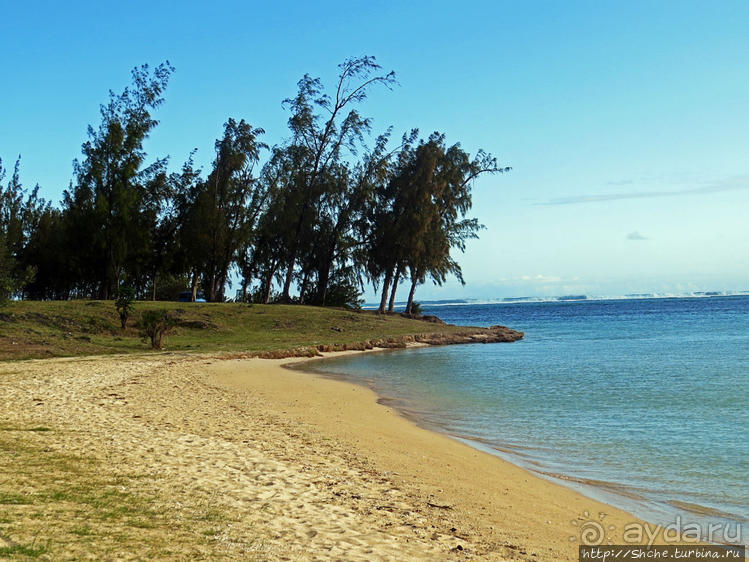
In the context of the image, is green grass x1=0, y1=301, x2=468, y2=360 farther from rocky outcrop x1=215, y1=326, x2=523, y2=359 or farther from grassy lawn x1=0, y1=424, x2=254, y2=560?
grassy lawn x1=0, y1=424, x2=254, y2=560

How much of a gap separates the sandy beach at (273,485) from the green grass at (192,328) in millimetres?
12116

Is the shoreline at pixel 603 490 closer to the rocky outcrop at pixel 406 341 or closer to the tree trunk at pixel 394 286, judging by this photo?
the rocky outcrop at pixel 406 341

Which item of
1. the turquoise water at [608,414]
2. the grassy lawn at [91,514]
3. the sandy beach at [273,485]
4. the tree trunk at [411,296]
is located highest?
the tree trunk at [411,296]

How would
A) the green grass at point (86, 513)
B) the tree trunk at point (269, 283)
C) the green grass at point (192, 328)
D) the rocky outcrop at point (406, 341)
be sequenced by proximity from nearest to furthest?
the green grass at point (86, 513) → the green grass at point (192, 328) → the rocky outcrop at point (406, 341) → the tree trunk at point (269, 283)

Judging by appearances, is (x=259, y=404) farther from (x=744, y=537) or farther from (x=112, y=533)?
(x=744, y=537)

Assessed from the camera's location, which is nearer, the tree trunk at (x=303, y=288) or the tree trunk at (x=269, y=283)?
the tree trunk at (x=269, y=283)

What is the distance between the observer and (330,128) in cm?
5141

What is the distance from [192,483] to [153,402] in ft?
23.4

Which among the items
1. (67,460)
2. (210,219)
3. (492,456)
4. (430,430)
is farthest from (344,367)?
(210,219)

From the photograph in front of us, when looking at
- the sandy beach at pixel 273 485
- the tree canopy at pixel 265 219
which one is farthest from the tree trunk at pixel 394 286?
the sandy beach at pixel 273 485

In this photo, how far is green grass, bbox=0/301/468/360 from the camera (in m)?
26.4

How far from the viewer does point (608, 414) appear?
1568 cm

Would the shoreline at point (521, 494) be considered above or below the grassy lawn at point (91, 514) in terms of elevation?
below

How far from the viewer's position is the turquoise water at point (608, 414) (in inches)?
373
